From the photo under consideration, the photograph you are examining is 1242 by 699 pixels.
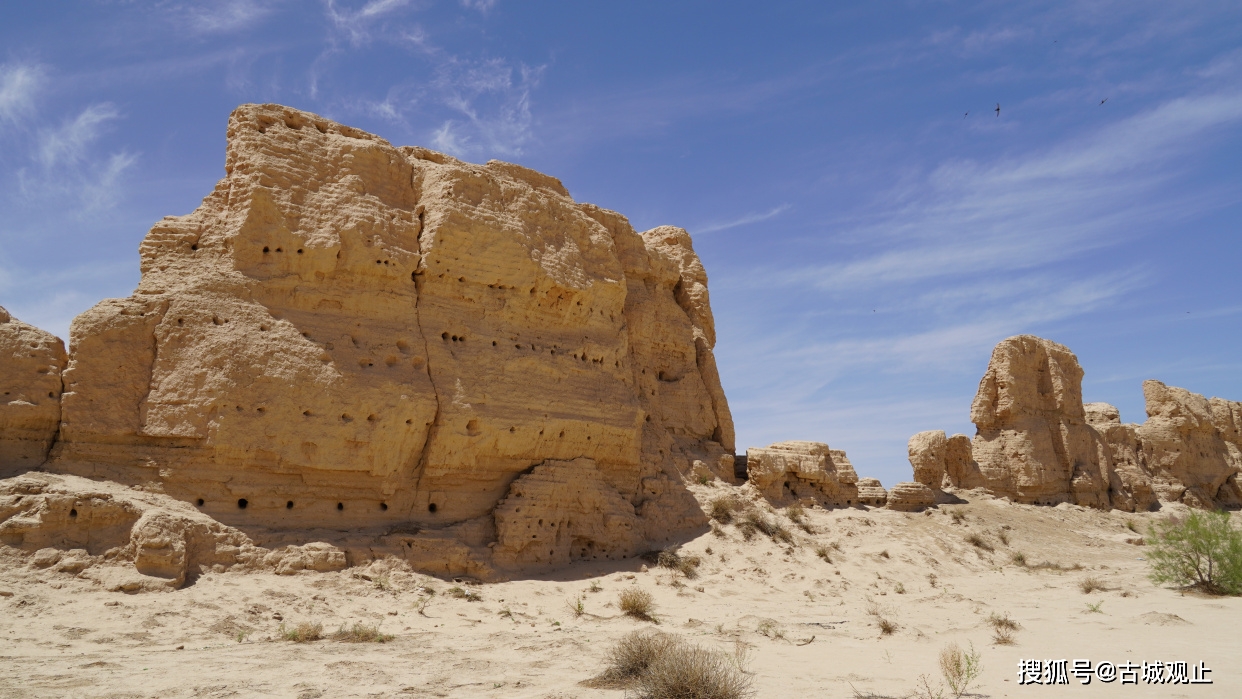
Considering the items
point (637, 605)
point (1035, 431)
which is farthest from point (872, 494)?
point (637, 605)

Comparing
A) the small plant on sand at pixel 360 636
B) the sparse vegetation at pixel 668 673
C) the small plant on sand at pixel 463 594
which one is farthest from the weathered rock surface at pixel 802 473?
the small plant on sand at pixel 360 636

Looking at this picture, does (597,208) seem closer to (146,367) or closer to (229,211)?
(229,211)

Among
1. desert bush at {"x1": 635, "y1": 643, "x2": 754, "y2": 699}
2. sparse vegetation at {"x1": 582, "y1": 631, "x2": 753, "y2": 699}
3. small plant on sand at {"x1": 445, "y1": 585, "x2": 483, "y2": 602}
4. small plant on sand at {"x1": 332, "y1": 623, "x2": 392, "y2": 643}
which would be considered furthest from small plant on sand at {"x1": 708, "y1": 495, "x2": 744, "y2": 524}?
desert bush at {"x1": 635, "y1": 643, "x2": 754, "y2": 699}

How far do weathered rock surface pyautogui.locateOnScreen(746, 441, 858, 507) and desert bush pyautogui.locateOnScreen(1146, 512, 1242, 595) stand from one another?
20.4 ft

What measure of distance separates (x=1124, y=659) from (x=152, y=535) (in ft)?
35.2

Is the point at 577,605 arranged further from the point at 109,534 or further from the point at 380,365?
the point at 109,534

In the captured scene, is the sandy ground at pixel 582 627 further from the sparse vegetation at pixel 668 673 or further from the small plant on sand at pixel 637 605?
the sparse vegetation at pixel 668 673

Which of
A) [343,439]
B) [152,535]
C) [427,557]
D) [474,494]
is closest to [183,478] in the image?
[152,535]

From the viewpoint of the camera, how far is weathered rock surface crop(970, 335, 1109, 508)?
71.9ft

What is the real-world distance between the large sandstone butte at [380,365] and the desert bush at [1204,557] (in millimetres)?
7864

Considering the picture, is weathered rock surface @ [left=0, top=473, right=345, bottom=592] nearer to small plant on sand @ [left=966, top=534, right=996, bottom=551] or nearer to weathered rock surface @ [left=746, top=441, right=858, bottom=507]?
weathered rock surface @ [left=746, top=441, right=858, bottom=507]

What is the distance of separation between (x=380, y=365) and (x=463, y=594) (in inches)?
146

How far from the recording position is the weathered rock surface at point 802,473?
17.4 metres

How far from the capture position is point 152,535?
987cm
